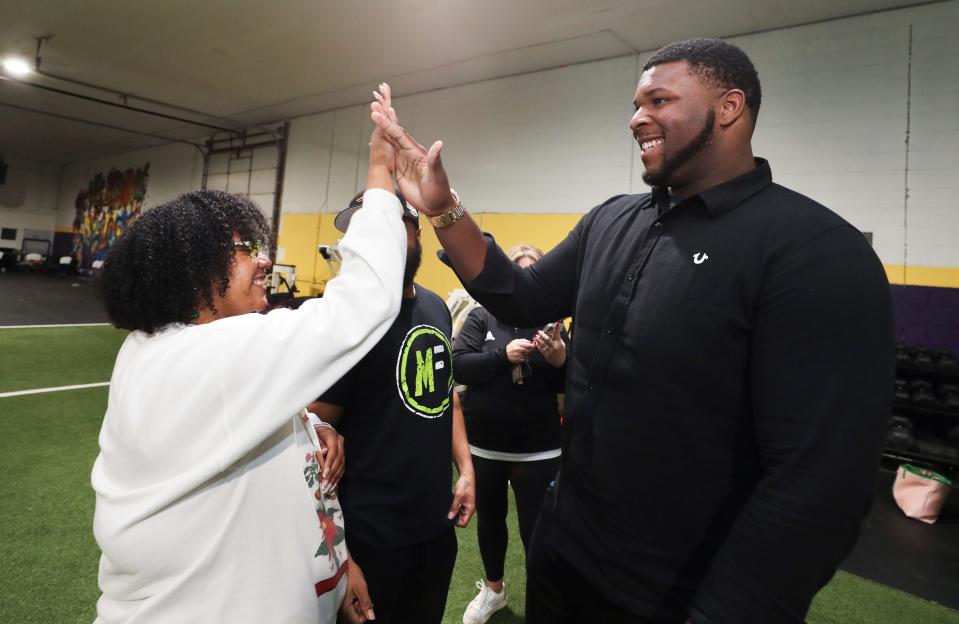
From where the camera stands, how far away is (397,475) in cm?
154

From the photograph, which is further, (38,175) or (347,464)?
(38,175)

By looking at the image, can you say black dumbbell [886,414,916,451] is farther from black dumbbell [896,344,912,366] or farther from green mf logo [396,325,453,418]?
green mf logo [396,325,453,418]

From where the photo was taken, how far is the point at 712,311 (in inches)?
35.4

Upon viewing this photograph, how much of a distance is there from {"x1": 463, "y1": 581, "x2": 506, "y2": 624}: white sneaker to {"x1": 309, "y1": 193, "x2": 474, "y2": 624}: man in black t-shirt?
763mm

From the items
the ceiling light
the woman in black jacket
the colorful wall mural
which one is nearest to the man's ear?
the woman in black jacket

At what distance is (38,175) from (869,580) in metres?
27.3

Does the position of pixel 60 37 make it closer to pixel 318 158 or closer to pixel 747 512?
pixel 318 158

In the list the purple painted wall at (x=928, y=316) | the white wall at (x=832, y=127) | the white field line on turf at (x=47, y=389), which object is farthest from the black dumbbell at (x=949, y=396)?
the white field line on turf at (x=47, y=389)

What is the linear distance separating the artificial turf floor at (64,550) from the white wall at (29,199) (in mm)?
20899

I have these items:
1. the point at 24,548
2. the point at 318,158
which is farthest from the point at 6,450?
the point at 318,158

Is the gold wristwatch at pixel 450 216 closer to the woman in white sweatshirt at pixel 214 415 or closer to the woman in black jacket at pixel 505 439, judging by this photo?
the woman in white sweatshirt at pixel 214 415

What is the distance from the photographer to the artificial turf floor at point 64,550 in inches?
89.2

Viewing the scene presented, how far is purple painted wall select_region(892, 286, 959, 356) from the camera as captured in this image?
14.8ft

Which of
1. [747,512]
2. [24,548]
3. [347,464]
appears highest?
[747,512]
